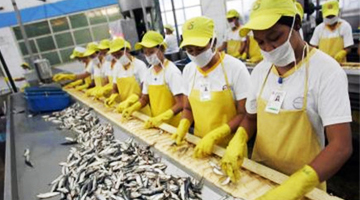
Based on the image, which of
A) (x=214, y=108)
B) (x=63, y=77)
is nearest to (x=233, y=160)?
(x=214, y=108)

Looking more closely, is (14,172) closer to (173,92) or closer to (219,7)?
(173,92)

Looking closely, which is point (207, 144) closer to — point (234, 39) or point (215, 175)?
point (215, 175)

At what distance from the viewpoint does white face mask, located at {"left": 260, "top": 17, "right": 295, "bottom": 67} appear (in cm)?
132

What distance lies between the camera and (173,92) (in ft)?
9.57

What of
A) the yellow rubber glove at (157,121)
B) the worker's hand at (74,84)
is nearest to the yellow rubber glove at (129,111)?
the yellow rubber glove at (157,121)

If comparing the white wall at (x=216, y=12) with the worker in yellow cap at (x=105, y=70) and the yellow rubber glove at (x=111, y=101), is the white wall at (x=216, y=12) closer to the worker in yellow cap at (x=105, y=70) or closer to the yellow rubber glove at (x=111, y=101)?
the worker in yellow cap at (x=105, y=70)

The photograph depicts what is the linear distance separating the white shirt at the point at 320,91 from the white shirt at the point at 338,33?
3.73 m

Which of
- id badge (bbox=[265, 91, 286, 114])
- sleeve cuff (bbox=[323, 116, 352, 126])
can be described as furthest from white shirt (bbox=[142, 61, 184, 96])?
sleeve cuff (bbox=[323, 116, 352, 126])

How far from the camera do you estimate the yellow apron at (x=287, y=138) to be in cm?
144

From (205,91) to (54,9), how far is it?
11.1 m

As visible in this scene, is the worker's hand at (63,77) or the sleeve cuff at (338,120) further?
the worker's hand at (63,77)

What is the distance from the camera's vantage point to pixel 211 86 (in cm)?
211

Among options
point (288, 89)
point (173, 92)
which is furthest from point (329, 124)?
point (173, 92)

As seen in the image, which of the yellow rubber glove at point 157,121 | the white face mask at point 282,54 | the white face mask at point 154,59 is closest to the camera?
the white face mask at point 282,54
